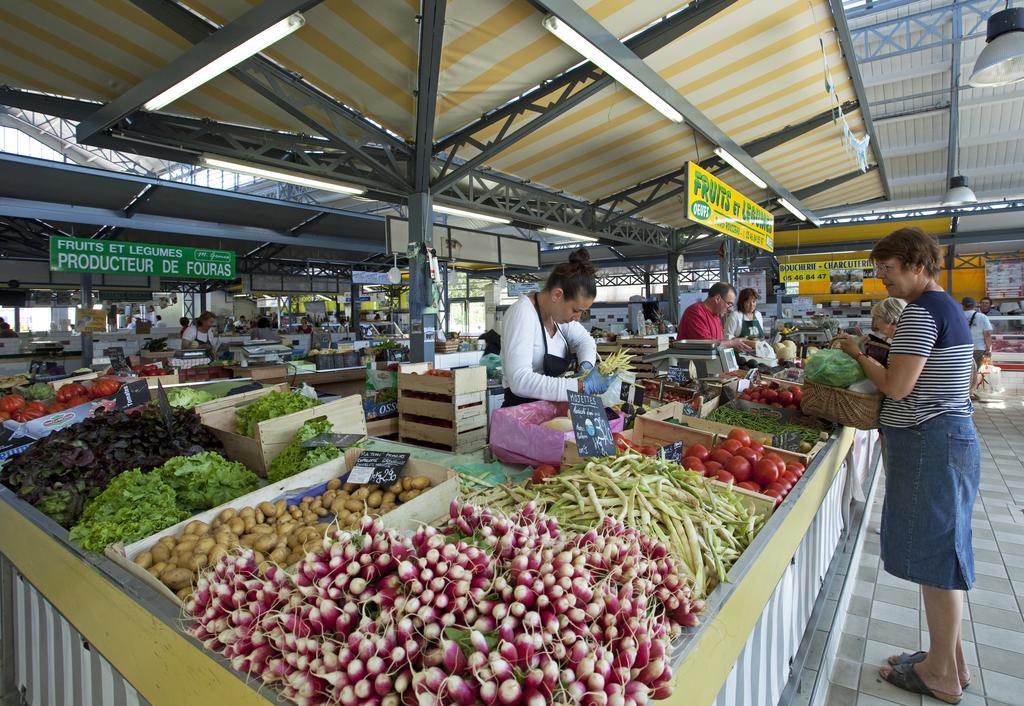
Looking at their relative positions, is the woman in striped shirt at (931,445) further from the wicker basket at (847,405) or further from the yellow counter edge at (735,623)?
the yellow counter edge at (735,623)

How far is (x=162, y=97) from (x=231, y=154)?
41.8 inches

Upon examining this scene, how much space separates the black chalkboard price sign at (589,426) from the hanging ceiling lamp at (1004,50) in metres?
4.81

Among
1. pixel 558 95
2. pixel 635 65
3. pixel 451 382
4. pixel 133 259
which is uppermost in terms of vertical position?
pixel 558 95

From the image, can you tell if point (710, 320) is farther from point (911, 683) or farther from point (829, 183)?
point (829, 183)

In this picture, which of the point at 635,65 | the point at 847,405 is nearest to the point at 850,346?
the point at 847,405

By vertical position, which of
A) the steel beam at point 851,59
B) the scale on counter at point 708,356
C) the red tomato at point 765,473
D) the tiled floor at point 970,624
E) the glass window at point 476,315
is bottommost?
the tiled floor at point 970,624

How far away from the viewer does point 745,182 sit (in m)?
10.3

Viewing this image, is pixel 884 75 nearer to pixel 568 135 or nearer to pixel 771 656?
pixel 568 135

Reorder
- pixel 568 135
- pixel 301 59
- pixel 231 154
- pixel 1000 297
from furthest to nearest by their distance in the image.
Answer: pixel 1000 297
pixel 568 135
pixel 231 154
pixel 301 59

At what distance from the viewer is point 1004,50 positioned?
413cm

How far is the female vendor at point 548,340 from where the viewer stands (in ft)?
9.00

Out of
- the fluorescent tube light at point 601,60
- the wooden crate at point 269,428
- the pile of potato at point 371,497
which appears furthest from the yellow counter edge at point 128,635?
the fluorescent tube light at point 601,60

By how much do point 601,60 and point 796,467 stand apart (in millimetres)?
3634

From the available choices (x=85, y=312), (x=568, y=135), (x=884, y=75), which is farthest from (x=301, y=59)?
(x=85, y=312)
